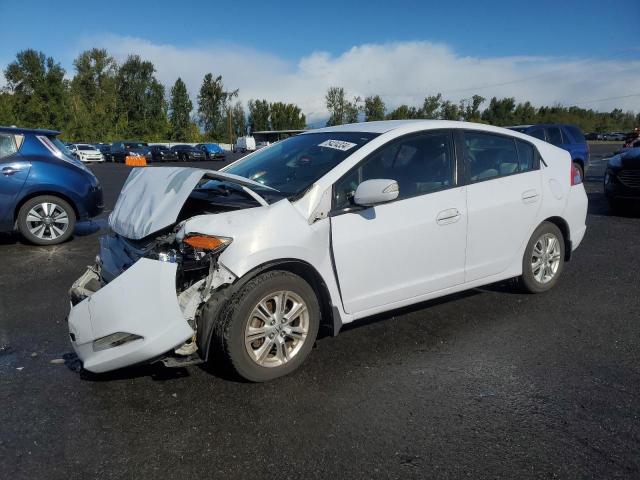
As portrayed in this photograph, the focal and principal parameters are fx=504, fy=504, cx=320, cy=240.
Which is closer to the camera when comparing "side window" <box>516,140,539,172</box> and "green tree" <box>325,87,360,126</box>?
"side window" <box>516,140,539,172</box>

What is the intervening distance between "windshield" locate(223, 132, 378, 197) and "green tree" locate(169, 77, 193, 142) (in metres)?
82.2

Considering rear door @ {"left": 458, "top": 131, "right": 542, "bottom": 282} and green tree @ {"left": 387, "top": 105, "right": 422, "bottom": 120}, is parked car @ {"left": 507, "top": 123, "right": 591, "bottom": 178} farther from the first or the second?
green tree @ {"left": 387, "top": 105, "right": 422, "bottom": 120}

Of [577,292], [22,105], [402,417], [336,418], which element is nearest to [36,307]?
[336,418]

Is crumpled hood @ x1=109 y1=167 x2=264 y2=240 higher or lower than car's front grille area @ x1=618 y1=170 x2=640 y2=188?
higher

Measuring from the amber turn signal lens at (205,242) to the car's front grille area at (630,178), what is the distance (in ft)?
29.1

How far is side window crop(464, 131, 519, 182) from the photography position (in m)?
4.15

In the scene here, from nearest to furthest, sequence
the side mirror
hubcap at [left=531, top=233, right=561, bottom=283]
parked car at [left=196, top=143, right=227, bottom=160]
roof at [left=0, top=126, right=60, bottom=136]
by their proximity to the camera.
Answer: the side mirror < hubcap at [left=531, top=233, right=561, bottom=283] < roof at [left=0, top=126, right=60, bottom=136] < parked car at [left=196, top=143, right=227, bottom=160]

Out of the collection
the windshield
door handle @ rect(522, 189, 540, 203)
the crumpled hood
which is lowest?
door handle @ rect(522, 189, 540, 203)

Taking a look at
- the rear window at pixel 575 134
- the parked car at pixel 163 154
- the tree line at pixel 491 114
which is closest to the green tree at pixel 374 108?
the tree line at pixel 491 114

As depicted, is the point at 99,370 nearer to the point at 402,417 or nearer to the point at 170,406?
the point at 170,406

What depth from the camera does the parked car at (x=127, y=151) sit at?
41031 millimetres

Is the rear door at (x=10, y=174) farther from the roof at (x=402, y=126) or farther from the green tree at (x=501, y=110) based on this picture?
the green tree at (x=501, y=110)

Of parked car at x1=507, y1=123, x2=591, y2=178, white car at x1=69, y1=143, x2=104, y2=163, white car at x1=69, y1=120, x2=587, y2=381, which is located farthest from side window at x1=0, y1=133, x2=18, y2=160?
white car at x1=69, y1=143, x2=104, y2=163

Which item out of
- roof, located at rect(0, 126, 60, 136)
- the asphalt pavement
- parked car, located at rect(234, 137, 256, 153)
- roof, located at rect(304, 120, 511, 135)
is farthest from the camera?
parked car, located at rect(234, 137, 256, 153)
